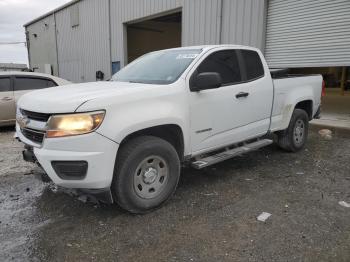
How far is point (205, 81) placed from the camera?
3877 mm

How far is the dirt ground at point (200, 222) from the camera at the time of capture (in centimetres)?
297

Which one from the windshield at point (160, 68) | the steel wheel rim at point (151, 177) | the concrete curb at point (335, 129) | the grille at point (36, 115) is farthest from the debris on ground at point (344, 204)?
the concrete curb at point (335, 129)

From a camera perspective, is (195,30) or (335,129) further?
(195,30)

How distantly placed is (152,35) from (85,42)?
386 cm

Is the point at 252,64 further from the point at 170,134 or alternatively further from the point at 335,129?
the point at 335,129

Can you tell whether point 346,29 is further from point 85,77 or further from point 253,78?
point 85,77

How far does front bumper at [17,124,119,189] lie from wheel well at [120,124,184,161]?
478 millimetres

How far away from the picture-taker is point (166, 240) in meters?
3.17

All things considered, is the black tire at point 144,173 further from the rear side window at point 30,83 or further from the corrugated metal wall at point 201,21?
the corrugated metal wall at point 201,21

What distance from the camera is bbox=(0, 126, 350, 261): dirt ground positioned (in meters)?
2.97

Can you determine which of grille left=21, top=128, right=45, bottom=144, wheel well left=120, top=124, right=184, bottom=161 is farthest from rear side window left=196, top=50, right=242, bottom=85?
grille left=21, top=128, right=45, bottom=144

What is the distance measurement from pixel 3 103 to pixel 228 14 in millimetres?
7217

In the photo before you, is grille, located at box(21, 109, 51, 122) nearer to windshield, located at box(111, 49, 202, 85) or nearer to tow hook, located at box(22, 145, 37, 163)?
tow hook, located at box(22, 145, 37, 163)

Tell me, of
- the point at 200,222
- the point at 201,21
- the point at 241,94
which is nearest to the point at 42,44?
the point at 201,21
